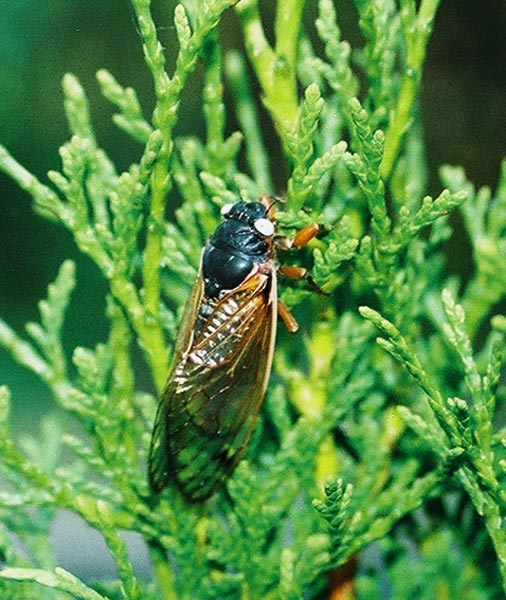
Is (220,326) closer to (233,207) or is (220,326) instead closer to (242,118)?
(233,207)

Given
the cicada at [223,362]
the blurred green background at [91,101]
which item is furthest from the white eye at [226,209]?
the blurred green background at [91,101]

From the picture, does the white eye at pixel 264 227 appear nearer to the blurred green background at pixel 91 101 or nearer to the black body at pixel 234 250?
the black body at pixel 234 250

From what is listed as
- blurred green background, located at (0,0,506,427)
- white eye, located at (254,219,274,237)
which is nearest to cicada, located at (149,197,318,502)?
white eye, located at (254,219,274,237)

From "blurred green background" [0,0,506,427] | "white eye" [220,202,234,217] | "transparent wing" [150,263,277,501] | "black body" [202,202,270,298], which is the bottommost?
"transparent wing" [150,263,277,501]

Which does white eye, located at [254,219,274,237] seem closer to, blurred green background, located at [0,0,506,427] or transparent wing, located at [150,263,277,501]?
transparent wing, located at [150,263,277,501]

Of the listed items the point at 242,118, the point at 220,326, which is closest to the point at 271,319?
the point at 220,326

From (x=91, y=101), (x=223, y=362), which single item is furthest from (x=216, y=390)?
(x=91, y=101)

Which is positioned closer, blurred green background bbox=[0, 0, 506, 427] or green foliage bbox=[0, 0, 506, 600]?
green foliage bbox=[0, 0, 506, 600]

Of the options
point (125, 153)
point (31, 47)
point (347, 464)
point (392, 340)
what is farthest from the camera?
point (125, 153)
